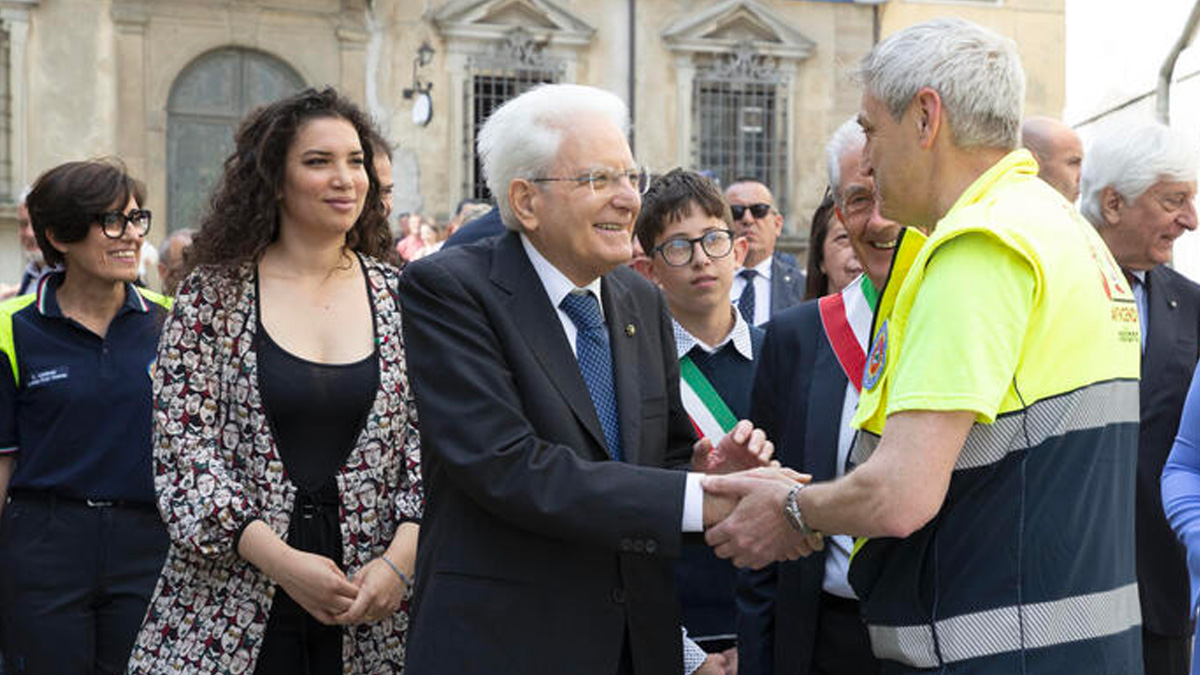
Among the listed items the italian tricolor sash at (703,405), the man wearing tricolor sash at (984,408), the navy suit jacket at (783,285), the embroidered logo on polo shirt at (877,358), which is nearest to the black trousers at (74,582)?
the italian tricolor sash at (703,405)

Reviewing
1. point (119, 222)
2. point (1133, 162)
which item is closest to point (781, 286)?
point (1133, 162)

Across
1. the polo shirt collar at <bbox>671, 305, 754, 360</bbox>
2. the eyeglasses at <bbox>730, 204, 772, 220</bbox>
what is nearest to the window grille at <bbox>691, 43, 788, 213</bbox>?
the eyeglasses at <bbox>730, 204, 772, 220</bbox>

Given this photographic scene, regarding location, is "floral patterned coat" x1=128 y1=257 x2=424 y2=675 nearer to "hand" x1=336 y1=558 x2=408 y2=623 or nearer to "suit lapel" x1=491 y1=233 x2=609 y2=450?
"hand" x1=336 y1=558 x2=408 y2=623

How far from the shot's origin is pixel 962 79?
8.79 feet

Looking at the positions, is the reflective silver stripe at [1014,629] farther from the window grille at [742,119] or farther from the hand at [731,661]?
the window grille at [742,119]

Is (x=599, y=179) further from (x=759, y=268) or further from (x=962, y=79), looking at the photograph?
(x=759, y=268)

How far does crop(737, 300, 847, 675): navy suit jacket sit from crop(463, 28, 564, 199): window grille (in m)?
Result: 18.6

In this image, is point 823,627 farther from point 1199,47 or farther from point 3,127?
point 3,127

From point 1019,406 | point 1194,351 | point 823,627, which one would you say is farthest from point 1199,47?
point 1019,406

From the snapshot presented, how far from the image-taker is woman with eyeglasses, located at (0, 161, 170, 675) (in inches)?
180

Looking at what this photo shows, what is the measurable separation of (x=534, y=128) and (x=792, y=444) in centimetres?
110

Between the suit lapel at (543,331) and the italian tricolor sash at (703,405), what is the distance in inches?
46.9

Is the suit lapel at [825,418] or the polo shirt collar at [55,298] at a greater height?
the polo shirt collar at [55,298]

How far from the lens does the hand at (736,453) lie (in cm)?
332
